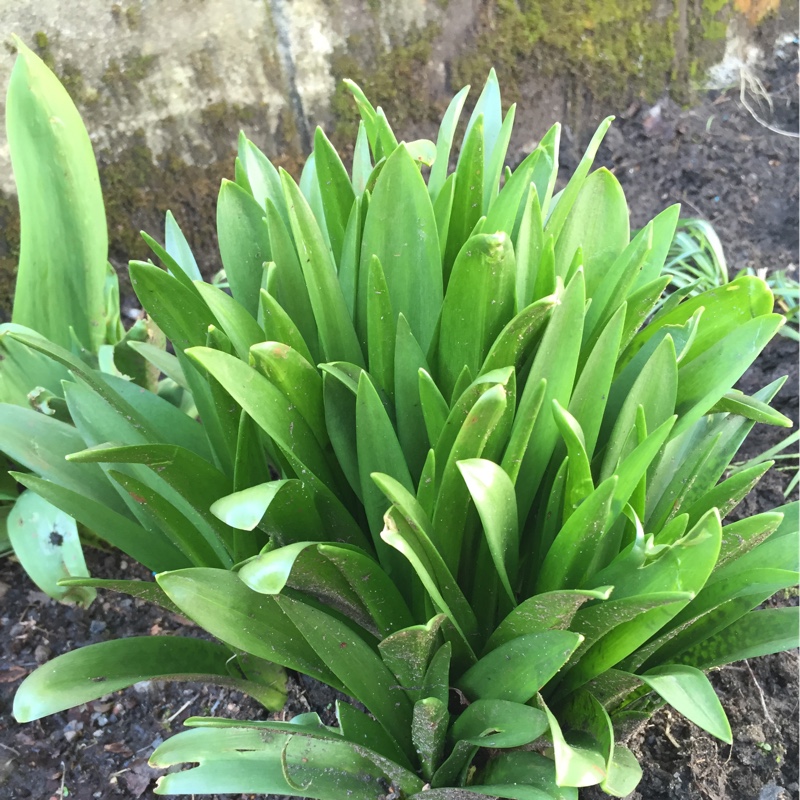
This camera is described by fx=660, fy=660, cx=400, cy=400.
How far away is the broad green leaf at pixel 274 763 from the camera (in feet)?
2.20

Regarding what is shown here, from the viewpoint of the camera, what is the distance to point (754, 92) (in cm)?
223

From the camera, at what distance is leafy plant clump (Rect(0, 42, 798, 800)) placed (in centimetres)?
58

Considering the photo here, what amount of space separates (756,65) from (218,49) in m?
1.86

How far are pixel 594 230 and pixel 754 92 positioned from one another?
192cm

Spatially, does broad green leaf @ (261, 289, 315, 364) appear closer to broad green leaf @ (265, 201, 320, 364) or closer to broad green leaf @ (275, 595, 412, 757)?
broad green leaf @ (265, 201, 320, 364)

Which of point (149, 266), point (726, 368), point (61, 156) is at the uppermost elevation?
point (61, 156)

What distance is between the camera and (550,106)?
2.06 meters

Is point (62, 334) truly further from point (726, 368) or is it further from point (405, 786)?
point (726, 368)

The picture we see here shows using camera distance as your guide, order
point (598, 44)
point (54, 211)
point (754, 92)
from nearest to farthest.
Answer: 1. point (54, 211)
2. point (598, 44)
3. point (754, 92)

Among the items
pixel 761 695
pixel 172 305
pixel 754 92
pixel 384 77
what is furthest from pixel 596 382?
pixel 754 92

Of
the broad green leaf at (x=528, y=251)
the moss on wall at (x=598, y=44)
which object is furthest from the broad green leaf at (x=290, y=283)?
the moss on wall at (x=598, y=44)

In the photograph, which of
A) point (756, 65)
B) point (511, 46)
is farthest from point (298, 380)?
point (756, 65)

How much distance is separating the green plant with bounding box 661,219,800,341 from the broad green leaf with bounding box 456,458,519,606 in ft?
3.88

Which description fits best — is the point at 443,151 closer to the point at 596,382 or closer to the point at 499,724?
the point at 596,382
